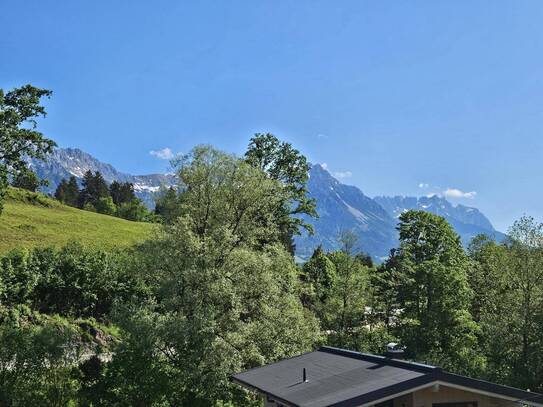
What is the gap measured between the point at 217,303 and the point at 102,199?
3554 inches

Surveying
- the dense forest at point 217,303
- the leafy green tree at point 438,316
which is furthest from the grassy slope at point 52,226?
the leafy green tree at point 438,316

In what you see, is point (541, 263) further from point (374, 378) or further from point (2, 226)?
point (2, 226)

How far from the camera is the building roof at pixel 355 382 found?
1628 centimetres

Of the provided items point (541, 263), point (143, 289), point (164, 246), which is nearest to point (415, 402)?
point (164, 246)

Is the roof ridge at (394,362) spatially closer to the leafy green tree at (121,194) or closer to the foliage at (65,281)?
the foliage at (65,281)

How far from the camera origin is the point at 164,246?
29172 mm

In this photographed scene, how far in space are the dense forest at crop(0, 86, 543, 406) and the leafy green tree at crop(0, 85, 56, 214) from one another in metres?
0.07

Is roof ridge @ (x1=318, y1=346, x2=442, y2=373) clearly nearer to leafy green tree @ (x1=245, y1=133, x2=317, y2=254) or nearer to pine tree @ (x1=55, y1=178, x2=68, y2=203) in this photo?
leafy green tree @ (x1=245, y1=133, x2=317, y2=254)

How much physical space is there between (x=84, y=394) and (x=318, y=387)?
14.8 meters

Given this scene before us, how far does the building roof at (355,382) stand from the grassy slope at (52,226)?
101 feet

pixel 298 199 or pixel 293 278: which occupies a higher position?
pixel 298 199

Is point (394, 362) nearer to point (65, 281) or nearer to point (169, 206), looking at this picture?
point (169, 206)

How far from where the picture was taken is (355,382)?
17625 millimetres

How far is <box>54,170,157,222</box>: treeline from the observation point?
368ft
